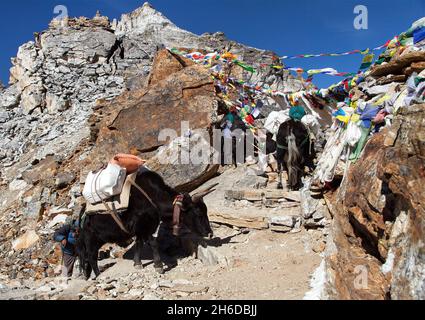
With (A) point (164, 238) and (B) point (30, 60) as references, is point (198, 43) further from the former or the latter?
(A) point (164, 238)

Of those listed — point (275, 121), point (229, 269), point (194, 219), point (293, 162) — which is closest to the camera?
point (229, 269)

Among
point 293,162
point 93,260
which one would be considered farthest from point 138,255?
point 293,162

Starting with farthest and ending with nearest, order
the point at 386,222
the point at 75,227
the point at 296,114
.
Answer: the point at 296,114 < the point at 75,227 < the point at 386,222

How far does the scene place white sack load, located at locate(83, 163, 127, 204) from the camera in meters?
5.75

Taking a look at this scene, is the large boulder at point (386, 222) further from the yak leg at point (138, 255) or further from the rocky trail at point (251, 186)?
the yak leg at point (138, 255)

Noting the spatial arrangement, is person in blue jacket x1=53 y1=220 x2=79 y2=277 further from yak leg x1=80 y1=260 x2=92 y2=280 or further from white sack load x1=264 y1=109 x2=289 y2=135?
white sack load x1=264 y1=109 x2=289 y2=135

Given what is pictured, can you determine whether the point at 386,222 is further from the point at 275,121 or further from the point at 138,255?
the point at 275,121

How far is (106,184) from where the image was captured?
575 cm

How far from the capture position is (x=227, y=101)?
37.0 ft

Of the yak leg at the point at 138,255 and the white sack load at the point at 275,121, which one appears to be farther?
the white sack load at the point at 275,121

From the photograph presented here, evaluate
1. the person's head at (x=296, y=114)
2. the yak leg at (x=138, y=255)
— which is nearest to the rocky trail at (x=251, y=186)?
the yak leg at (x=138, y=255)

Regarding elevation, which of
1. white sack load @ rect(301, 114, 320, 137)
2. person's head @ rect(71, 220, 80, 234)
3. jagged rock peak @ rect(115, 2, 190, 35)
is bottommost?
A: person's head @ rect(71, 220, 80, 234)

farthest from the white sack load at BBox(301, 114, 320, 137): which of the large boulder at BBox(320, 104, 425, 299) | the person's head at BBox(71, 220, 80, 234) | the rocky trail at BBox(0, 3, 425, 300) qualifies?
the person's head at BBox(71, 220, 80, 234)

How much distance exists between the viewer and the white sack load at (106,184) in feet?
18.9
